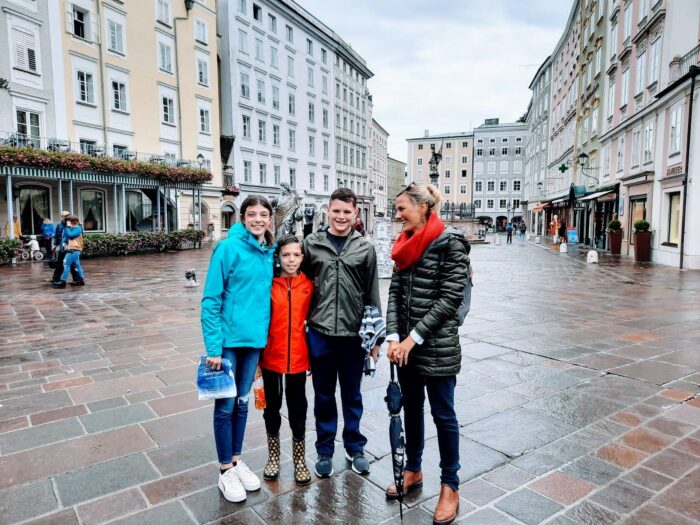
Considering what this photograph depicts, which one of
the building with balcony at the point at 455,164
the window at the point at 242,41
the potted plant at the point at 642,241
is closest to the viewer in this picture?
the potted plant at the point at 642,241

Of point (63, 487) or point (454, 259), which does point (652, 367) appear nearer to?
point (454, 259)

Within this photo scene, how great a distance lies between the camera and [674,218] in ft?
53.6

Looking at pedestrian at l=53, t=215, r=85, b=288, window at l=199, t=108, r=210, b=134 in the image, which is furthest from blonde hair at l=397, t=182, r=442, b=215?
window at l=199, t=108, r=210, b=134

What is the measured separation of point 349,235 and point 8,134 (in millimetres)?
21648

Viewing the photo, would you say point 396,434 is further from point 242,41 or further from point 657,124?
point 242,41

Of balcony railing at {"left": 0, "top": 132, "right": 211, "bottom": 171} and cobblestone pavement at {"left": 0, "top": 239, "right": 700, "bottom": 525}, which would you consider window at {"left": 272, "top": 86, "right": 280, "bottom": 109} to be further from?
cobblestone pavement at {"left": 0, "top": 239, "right": 700, "bottom": 525}

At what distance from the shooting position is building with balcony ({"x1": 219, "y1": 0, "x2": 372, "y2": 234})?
35094 mm

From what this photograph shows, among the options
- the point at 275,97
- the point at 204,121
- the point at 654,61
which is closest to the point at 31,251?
the point at 204,121

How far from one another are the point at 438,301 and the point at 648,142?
20203mm

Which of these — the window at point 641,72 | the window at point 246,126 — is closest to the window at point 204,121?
the window at point 246,126

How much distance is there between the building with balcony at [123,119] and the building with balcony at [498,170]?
180 ft

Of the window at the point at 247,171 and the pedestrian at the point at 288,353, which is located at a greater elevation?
the window at the point at 247,171

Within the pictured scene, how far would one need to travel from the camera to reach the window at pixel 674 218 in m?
16.0

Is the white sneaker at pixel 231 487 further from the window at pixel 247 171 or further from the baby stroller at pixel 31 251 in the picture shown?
the window at pixel 247 171
